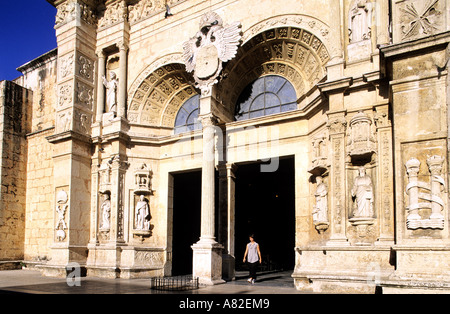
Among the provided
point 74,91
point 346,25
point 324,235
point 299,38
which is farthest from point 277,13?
point 74,91

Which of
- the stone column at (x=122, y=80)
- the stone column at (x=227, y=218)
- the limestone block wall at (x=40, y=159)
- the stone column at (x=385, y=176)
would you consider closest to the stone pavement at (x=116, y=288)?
the stone column at (x=227, y=218)

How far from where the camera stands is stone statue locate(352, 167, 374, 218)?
940cm

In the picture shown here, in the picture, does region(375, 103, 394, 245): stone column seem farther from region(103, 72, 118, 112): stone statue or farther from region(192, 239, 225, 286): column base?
region(103, 72, 118, 112): stone statue

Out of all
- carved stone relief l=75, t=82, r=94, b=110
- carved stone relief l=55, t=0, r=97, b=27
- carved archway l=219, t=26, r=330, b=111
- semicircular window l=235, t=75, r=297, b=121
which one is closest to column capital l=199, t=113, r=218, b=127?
carved archway l=219, t=26, r=330, b=111

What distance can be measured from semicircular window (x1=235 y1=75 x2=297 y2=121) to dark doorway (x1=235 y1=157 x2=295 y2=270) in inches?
176

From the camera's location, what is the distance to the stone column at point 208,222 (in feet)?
37.4

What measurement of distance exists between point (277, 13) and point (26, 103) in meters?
12.1

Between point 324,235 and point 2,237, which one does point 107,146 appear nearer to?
point 2,237

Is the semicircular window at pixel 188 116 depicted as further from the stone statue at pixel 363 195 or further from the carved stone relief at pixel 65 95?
the stone statue at pixel 363 195

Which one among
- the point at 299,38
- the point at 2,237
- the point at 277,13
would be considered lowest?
the point at 2,237

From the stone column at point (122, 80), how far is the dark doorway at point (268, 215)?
5.82 meters

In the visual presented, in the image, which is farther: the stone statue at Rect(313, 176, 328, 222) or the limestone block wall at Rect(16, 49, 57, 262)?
the limestone block wall at Rect(16, 49, 57, 262)

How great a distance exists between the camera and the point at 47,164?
17156 millimetres

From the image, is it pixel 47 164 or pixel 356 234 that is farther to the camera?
pixel 47 164
